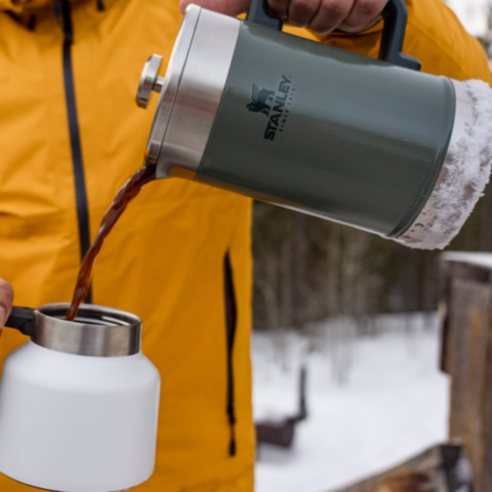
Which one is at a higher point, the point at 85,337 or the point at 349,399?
the point at 85,337

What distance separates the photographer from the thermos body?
668mm

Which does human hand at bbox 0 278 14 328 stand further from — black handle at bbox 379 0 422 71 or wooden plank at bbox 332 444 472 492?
wooden plank at bbox 332 444 472 492

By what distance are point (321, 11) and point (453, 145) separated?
0.95 feet

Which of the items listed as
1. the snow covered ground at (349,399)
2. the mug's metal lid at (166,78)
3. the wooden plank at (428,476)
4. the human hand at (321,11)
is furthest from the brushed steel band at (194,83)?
the snow covered ground at (349,399)

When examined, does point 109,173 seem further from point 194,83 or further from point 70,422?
point 70,422

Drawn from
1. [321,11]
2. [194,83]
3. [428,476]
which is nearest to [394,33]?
[321,11]

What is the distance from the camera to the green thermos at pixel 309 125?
0.73 metres

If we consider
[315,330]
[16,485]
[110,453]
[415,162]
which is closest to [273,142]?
[415,162]

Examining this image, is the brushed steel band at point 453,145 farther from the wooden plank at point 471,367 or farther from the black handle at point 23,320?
the wooden plank at point 471,367

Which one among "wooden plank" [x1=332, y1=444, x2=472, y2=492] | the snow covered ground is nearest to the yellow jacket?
"wooden plank" [x1=332, y1=444, x2=472, y2=492]

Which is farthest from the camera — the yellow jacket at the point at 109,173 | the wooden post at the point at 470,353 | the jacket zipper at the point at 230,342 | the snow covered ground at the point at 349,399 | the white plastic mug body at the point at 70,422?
the snow covered ground at the point at 349,399

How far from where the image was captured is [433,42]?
96cm

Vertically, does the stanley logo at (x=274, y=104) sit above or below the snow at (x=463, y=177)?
above

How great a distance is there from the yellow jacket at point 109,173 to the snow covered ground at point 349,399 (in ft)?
5.49
